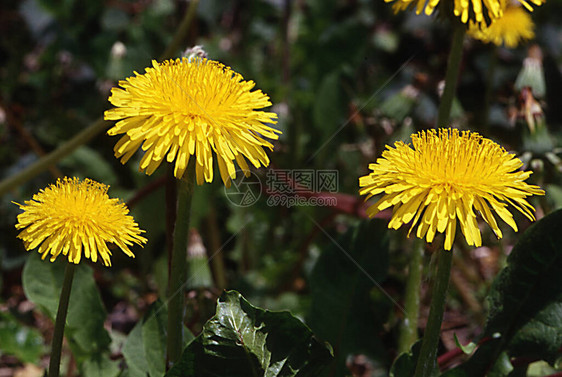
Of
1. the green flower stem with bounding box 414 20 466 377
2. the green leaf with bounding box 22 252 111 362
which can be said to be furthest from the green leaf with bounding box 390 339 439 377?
the green leaf with bounding box 22 252 111 362

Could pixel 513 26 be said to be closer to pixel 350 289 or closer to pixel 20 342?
pixel 350 289

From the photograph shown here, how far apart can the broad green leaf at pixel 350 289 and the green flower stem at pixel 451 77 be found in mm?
302

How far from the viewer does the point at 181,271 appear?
1.12m

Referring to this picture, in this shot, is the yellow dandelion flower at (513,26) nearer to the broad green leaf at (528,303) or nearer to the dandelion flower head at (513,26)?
the dandelion flower head at (513,26)

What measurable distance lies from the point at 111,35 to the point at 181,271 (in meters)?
1.93

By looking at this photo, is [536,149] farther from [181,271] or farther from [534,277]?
[181,271]

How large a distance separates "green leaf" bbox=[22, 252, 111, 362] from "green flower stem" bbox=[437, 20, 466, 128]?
0.92 metres

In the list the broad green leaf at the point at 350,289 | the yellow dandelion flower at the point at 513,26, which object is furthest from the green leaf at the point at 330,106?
the broad green leaf at the point at 350,289

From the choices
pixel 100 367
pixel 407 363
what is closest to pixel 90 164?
pixel 100 367

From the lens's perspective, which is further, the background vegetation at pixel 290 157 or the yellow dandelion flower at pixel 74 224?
the background vegetation at pixel 290 157

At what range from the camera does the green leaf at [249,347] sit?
1.06m

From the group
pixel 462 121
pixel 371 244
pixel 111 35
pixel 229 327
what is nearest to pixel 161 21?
pixel 111 35

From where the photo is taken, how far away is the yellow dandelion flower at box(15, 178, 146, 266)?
37.6 inches

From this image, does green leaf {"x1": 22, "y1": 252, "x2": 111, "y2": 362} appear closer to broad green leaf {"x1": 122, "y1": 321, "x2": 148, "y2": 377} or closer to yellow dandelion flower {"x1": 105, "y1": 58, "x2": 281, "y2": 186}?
broad green leaf {"x1": 122, "y1": 321, "x2": 148, "y2": 377}
